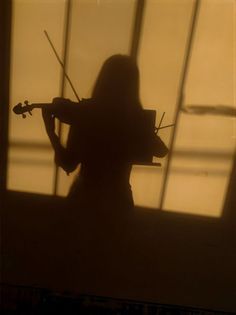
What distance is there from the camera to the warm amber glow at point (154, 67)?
2.54 feet

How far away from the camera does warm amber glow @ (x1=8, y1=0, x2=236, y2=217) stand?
0.77 metres

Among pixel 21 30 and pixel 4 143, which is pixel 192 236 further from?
pixel 21 30

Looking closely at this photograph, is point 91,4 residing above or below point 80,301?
above

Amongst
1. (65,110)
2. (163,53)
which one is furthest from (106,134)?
(163,53)

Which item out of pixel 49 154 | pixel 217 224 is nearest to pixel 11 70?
pixel 49 154

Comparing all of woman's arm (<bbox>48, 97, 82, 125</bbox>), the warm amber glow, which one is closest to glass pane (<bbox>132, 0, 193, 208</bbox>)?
the warm amber glow

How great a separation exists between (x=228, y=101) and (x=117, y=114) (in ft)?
0.73

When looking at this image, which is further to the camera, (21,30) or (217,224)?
(217,224)

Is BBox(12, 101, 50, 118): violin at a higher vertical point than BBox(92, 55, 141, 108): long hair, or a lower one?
lower

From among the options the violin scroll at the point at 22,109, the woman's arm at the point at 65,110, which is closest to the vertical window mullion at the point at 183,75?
the woman's arm at the point at 65,110

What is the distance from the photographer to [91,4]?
2.53ft

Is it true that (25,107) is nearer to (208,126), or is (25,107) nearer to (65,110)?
(65,110)

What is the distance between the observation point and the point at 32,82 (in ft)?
2.69

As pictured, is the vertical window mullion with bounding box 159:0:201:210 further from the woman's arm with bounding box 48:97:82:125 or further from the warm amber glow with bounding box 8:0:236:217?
the woman's arm with bounding box 48:97:82:125
